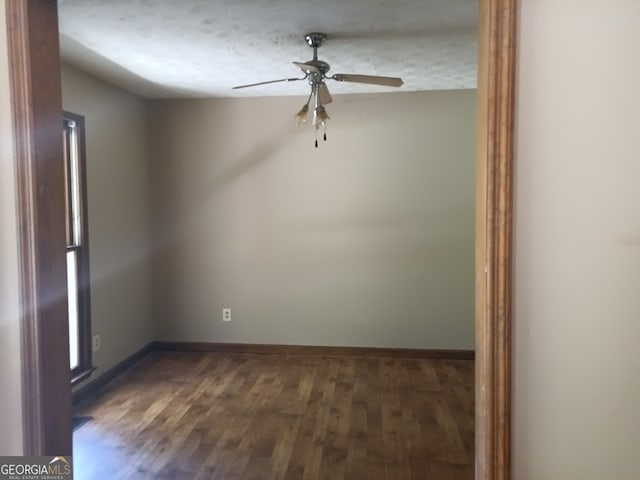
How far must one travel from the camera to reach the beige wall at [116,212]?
11.7 ft

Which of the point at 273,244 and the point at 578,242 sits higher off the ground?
the point at 578,242

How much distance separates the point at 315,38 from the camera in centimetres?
266

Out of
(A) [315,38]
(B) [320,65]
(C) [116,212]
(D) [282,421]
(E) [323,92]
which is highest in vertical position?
(A) [315,38]

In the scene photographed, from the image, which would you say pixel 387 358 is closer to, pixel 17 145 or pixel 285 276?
pixel 285 276

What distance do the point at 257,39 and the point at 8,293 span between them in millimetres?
1986

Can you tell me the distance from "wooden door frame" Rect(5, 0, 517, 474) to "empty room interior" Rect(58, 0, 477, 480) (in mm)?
1564

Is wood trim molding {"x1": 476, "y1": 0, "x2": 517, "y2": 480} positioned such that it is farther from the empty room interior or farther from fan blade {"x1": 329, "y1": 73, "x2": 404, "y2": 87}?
the empty room interior

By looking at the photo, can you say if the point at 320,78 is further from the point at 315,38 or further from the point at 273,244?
the point at 273,244

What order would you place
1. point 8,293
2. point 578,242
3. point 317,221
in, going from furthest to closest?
point 317,221
point 8,293
point 578,242

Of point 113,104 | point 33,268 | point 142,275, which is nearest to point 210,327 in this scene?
point 142,275

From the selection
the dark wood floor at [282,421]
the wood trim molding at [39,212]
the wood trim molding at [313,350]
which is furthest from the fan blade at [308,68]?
the wood trim molding at [313,350]

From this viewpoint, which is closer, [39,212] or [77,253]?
[39,212]

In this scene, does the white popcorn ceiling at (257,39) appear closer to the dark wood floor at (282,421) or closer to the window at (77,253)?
the window at (77,253)

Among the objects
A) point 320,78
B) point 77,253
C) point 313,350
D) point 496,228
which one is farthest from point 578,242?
point 313,350
